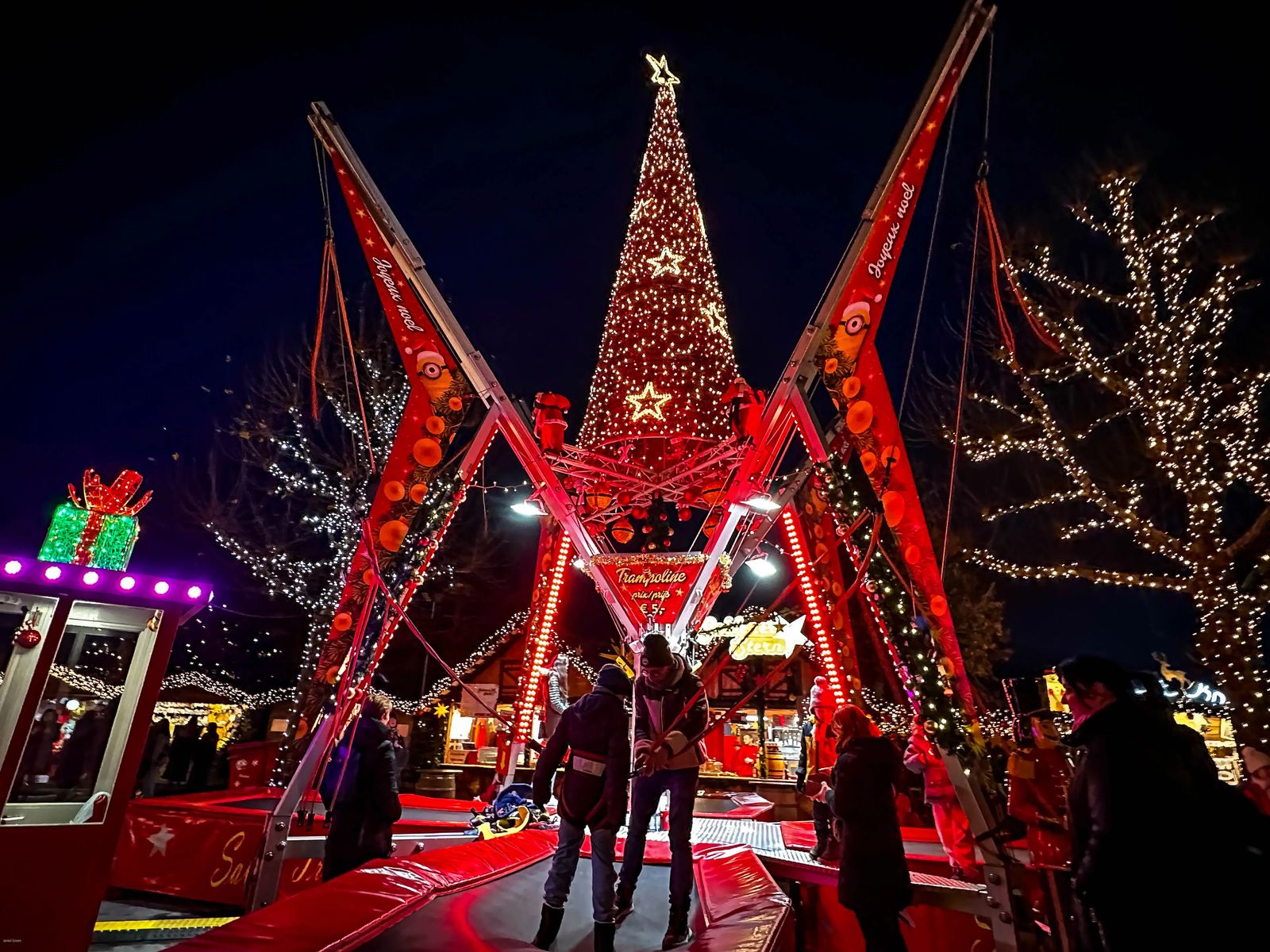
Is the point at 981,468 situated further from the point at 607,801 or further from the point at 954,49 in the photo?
the point at 607,801

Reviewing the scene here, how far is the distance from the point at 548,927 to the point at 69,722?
10.3 feet

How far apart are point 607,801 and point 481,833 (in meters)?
3.76

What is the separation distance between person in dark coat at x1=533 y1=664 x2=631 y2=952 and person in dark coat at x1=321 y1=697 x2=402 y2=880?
160 centimetres

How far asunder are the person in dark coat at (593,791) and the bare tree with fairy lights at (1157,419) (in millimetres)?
8652

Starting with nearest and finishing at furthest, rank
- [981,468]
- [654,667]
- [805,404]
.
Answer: [654,667], [805,404], [981,468]

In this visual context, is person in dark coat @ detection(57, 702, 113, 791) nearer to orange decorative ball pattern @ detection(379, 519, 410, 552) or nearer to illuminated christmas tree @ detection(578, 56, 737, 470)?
orange decorative ball pattern @ detection(379, 519, 410, 552)

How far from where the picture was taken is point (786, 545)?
32.2 feet

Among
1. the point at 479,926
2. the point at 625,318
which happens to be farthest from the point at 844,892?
the point at 625,318

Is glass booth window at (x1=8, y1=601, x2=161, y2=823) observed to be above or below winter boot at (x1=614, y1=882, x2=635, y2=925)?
above

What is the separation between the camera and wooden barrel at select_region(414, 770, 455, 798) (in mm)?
12633

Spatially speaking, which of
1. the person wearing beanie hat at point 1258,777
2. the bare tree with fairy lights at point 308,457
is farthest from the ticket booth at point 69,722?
the bare tree with fairy lights at point 308,457

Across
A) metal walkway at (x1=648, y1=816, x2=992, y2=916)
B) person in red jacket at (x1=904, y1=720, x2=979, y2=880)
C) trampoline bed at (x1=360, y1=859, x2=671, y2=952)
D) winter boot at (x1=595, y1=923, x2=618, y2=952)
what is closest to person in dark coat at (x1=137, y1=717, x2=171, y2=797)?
trampoline bed at (x1=360, y1=859, x2=671, y2=952)

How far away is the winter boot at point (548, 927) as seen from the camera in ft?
11.8

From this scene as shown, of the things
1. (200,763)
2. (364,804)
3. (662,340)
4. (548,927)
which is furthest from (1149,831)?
(200,763)
